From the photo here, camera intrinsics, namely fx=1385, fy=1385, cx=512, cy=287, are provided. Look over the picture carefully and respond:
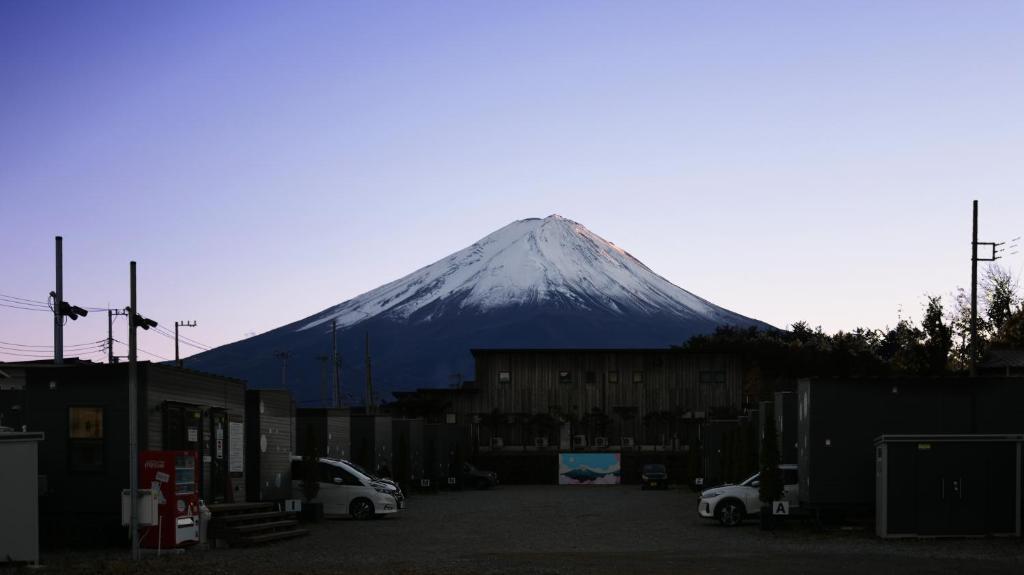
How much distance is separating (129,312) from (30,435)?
2.71 meters

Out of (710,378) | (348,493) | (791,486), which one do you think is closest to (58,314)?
(348,493)

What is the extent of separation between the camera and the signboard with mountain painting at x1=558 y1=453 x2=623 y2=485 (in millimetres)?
88188

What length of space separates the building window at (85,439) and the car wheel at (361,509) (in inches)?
485

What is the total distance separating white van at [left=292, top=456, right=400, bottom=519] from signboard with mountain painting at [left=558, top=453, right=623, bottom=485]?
49.7 m

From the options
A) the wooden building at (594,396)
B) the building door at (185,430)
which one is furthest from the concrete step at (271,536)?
the wooden building at (594,396)

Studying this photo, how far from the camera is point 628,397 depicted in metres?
95.3

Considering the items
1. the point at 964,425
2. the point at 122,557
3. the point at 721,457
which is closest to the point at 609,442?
the point at 721,457

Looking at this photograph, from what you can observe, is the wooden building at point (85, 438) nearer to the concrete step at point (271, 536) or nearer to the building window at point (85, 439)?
the building window at point (85, 439)

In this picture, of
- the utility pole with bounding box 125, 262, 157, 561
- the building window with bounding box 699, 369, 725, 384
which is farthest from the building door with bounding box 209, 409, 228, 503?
the building window with bounding box 699, 369, 725, 384

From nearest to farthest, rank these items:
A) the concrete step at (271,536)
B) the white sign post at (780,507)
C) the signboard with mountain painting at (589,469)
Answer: the concrete step at (271,536), the white sign post at (780,507), the signboard with mountain painting at (589,469)

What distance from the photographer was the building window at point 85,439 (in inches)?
1086

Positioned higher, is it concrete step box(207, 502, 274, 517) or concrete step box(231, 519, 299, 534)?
concrete step box(207, 502, 274, 517)

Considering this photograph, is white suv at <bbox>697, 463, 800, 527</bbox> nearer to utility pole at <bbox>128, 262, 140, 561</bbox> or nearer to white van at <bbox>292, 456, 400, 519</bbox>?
white van at <bbox>292, 456, 400, 519</bbox>

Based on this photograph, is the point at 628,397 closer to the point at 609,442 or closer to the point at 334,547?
the point at 609,442
